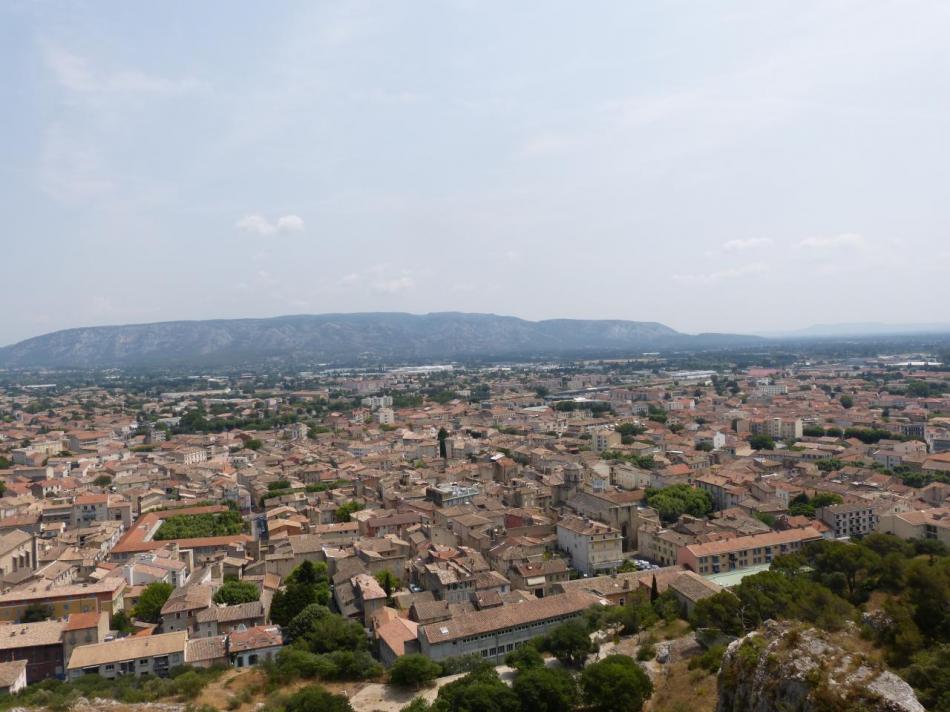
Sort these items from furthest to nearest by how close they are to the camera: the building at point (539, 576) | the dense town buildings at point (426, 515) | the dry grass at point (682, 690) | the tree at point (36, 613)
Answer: the building at point (539, 576), the tree at point (36, 613), the dense town buildings at point (426, 515), the dry grass at point (682, 690)

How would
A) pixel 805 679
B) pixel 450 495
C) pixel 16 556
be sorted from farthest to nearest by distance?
pixel 450 495, pixel 16 556, pixel 805 679

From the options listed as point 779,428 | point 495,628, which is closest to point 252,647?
point 495,628

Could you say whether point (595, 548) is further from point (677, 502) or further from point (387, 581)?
point (387, 581)

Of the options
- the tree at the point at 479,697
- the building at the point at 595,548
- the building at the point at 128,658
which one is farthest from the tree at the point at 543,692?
the building at the point at 595,548

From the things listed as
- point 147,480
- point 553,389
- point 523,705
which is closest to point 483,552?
point 523,705

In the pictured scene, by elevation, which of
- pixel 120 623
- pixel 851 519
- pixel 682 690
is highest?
pixel 682 690

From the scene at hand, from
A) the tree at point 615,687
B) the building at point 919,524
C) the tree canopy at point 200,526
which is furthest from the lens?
the tree canopy at point 200,526

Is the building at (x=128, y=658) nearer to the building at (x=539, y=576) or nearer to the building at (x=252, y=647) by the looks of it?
the building at (x=252, y=647)
